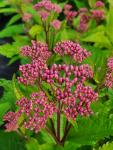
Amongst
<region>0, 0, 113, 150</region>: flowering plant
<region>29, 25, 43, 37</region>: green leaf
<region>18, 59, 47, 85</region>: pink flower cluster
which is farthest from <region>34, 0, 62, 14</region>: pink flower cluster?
<region>18, 59, 47, 85</region>: pink flower cluster

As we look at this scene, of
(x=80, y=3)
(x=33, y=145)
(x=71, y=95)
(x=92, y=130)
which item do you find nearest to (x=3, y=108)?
(x=33, y=145)

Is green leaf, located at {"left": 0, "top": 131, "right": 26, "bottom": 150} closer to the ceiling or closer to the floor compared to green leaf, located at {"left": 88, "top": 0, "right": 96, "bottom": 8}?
Result: closer to the floor

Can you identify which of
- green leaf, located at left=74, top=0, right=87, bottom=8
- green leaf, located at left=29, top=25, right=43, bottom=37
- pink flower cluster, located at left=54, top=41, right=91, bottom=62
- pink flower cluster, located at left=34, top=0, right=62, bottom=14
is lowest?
green leaf, located at left=74, top=0, right=87, bottom=8

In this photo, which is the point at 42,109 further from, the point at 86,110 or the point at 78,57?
the point at 78,57

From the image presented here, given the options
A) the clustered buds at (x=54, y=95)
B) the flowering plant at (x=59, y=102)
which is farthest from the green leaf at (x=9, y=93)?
the clustered buds at (x=54, y=95)

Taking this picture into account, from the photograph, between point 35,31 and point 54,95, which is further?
point 35,31

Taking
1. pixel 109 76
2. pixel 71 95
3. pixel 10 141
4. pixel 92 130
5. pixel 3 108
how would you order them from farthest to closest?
pixel 10 141 → pixel 3 108 → pixel 92 130 → pixel 109 76 → pixel 71 95

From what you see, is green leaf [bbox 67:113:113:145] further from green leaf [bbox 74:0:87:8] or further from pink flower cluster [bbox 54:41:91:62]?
green leaf [bbox 74:0:87:8]

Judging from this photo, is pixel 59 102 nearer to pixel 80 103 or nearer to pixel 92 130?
pixel 80 103

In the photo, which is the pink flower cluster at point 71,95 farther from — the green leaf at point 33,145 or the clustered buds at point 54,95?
the green leaf at point 33,145

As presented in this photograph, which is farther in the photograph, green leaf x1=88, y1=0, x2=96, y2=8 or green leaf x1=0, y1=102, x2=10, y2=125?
green leaf x1=88, y1=0, x2=96, y2=8

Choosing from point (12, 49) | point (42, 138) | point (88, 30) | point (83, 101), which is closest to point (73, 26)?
point (88, 30)
